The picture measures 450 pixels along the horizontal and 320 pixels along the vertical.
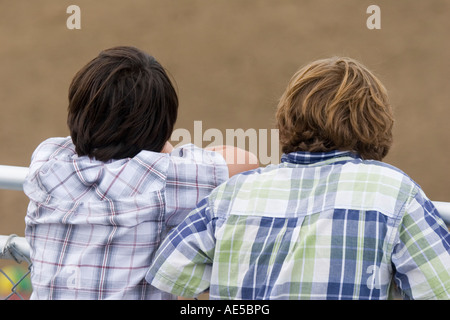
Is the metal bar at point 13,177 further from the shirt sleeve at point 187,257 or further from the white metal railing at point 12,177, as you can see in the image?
the shirt sleeve at point 187,257

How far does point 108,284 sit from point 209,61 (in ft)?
13.5

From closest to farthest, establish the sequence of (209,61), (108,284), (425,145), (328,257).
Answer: (328,257) → (108,284) → (425,145) → (209,61)

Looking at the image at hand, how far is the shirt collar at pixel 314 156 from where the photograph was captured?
973 millimetres

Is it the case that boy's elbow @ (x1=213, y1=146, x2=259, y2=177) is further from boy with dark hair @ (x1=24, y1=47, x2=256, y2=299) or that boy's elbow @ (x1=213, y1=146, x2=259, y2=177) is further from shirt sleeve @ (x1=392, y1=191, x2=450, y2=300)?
shirt sleeve @ (x1=392, y1=191, x2=450, y2=300)

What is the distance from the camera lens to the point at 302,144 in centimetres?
99

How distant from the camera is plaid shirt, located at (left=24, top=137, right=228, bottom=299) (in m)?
1.02

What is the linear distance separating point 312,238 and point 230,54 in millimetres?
4214

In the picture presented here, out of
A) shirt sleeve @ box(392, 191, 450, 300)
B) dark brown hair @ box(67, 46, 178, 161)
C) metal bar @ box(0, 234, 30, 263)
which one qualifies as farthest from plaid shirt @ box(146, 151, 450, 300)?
metal bar @ box(0, 234, 30, 263)

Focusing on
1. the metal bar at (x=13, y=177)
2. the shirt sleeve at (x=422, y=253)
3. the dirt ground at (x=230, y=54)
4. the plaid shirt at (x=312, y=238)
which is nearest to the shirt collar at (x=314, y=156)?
the plaid shirt at (x=312, y=238)

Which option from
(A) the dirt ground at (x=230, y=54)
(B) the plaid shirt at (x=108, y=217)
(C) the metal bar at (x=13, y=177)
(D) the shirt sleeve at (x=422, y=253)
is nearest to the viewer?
(D) the shirt sleeve at (x=422, y=253)

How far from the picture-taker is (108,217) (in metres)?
1.01

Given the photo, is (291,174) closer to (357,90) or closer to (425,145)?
(357,90)

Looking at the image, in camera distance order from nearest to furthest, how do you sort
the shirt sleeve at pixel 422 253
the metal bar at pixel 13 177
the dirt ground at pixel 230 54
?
the shirt sleeve at pixel 422 253, the metal bar at pixel 13 177, the dirt ground at pixel 230 54
